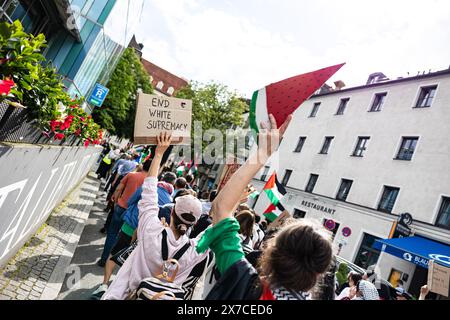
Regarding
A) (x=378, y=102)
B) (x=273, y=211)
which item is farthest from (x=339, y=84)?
(x=273, y=211)

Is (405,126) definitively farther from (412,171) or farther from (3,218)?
(3,218)

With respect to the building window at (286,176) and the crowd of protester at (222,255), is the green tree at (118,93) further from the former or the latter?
the crowd of protester at (222,255)

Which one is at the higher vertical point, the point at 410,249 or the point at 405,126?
the point at 405,126

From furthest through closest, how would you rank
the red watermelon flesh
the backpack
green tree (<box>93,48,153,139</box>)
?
green tree (<box>93,48,153,139</box>) → the backpack → the red watermelon flesh

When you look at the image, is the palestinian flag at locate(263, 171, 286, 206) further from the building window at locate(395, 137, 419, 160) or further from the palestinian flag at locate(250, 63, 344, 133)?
the building window at locate(395, 137, 419, 160)

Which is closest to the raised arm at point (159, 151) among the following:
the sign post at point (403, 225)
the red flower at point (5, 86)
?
the red flower at point (5, 86)

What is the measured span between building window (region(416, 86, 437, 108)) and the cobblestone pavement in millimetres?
20927

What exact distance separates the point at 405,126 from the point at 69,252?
69.6 feet

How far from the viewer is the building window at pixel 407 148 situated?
2022 centimetres

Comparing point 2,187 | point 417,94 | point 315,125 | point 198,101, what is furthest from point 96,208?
point 198,101

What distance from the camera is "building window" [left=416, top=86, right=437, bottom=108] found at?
67.4 ft

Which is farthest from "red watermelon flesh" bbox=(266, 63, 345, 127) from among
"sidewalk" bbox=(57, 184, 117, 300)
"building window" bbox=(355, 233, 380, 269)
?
"building window" bbox=(355, 233, 380, 269)

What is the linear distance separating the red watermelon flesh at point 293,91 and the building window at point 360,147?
911 inches

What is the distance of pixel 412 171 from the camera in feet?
63.3
